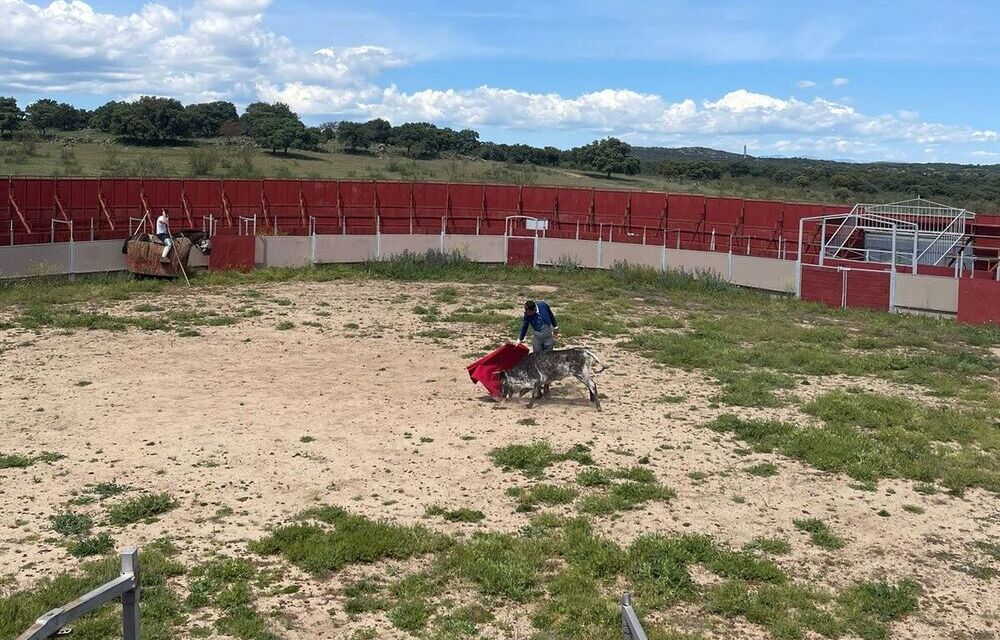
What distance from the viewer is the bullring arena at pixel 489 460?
7770mm

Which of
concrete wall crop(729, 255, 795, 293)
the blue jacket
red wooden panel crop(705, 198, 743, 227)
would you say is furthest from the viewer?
red wooden panel crop(705, 198, 743, 227)

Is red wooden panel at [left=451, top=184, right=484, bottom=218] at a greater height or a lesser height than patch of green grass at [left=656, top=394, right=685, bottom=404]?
greater

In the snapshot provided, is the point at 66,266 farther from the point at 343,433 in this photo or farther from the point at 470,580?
the point at 470,580

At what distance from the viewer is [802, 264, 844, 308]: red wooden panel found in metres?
24.9

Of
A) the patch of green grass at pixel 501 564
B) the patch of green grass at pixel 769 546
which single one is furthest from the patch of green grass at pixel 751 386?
the patch of green grass at pixel 501 564

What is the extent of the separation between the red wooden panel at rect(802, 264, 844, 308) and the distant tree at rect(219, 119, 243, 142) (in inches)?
2496

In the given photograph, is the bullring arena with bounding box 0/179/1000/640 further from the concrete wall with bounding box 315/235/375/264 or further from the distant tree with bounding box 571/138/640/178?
the distant tree with bounding box 571/138/640/178

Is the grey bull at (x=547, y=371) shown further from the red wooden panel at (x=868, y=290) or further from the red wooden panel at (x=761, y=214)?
the red wooden panel at (x=761, y=214)

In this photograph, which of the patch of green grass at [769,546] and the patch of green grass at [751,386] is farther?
the patch of green grass at [751,386]

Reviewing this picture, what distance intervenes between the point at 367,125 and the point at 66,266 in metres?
71.1

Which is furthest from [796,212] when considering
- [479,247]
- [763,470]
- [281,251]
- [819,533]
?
[819,533]

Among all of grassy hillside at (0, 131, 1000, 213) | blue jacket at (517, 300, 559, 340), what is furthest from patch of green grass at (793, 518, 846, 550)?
grassy hillside at (0, 131, 1000, 213)

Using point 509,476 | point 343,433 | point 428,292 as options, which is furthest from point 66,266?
point 509,476

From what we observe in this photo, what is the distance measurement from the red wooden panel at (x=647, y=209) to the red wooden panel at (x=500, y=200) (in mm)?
4912
